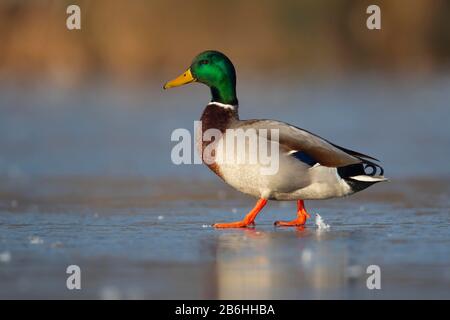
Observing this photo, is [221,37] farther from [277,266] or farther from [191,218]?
[277,266]

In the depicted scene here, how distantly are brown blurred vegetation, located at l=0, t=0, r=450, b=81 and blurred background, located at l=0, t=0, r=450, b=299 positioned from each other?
0.13ft

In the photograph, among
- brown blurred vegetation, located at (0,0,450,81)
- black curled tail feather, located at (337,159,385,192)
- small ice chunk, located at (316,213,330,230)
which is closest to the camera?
small ice chunk, located at (316,213,330,230)

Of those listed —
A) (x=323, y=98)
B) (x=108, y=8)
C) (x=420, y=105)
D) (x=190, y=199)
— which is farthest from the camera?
(x=108, y=8)

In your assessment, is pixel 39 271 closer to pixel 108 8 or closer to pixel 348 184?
pixel 348 184

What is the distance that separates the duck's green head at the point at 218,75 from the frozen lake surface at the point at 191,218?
895mm

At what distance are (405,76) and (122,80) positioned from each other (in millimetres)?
6240

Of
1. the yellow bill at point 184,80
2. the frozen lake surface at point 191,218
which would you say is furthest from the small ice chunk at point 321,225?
the yellow bill at point 184,80

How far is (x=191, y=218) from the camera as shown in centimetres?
759

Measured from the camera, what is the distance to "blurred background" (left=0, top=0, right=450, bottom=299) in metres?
5.32

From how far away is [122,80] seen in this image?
23.5 metres

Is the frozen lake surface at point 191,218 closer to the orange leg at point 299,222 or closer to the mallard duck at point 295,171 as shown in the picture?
the orange leg at point 299,222

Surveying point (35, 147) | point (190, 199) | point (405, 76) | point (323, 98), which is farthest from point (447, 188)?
point (405, 76)

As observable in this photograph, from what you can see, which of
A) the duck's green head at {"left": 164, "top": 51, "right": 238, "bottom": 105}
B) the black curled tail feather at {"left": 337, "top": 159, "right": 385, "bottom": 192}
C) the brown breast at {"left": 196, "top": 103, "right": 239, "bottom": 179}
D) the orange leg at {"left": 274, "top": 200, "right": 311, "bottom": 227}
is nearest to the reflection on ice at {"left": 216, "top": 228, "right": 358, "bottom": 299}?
the orange leg at {"left": 274, "top": 200, "right": 311, "bottom": 227}

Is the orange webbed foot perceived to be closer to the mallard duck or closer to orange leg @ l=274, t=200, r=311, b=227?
the mallard duck
